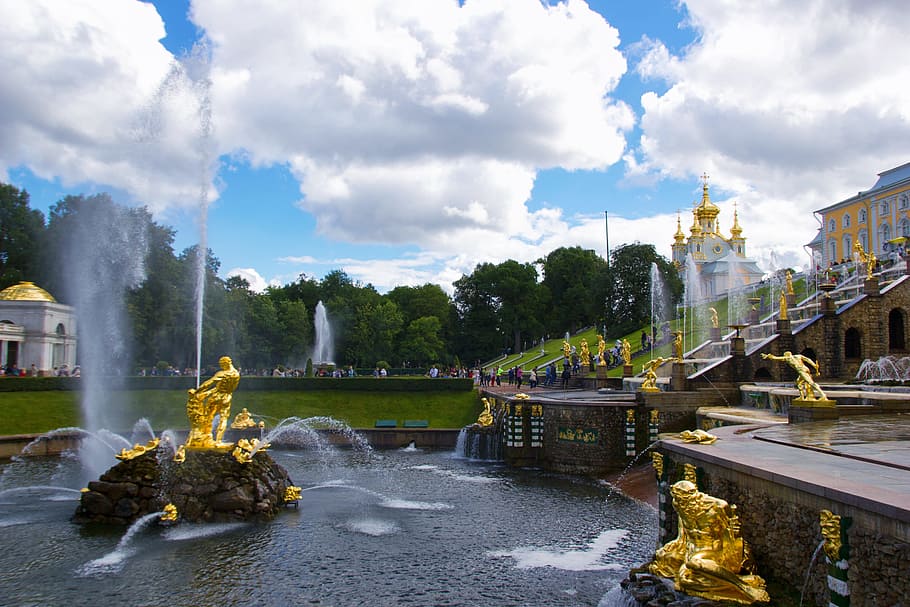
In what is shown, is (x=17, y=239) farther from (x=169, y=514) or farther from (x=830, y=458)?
(x=830, y=458)

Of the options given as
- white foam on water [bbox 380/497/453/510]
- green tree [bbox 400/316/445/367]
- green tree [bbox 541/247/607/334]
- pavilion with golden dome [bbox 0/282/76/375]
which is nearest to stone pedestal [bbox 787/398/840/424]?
white foam on water [bbox 380/497/453/510]

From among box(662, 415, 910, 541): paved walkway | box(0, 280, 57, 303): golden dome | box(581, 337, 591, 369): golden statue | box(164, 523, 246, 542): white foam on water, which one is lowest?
box(164, 523, 246, 542): white foam on water

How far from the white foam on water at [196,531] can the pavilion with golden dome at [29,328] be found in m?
39.4

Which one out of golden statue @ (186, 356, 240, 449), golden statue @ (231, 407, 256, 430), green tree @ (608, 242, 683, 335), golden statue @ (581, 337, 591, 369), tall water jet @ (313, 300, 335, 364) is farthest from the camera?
tall water jet @ (313, 300, 335, 364)

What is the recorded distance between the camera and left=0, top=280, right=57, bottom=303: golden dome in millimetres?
49938

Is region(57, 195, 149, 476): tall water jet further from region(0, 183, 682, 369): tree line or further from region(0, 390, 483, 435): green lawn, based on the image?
region(0, 390, 483, 435): green lawn

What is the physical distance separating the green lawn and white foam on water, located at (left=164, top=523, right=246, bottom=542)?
18.6 m

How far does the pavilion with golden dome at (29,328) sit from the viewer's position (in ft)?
162

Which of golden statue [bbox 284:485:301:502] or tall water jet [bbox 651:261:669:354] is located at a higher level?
tall water jet [bbox 651:261:669:354]

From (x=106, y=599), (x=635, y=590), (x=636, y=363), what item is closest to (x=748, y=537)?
(x=635, y=590)

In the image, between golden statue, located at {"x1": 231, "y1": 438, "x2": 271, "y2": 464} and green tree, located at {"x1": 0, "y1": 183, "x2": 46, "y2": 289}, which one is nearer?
golden statue, located at {"x1": 231, "y1": 438, "x2": 271, "y2": 464}

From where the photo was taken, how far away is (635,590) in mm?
9133

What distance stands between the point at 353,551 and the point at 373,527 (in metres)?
1.90

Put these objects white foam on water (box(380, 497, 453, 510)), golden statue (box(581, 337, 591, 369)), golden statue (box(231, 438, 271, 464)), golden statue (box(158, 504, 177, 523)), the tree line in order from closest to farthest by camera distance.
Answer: golden statue (box(158, 504, 177, 523)) → golden statue (box(231, 438, 271, 464)) → white foam on water (box(380, 497, 453, 510)) → golden statue (box(581, 337, 591, 369)) → the tree line
